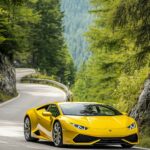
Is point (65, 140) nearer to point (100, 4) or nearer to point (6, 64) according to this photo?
point (100, 4)

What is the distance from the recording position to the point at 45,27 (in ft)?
320

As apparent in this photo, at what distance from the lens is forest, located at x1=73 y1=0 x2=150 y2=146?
17.9 metres

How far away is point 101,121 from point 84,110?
1.07 metres

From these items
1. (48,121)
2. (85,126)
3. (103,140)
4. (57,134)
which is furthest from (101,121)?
(48,121)

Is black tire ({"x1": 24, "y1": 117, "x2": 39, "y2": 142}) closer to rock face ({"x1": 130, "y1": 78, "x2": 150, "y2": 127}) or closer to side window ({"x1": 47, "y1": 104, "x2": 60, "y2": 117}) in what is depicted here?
side window ({"x1": 47, "y1": 104, "x2": 60, "y2": 117})

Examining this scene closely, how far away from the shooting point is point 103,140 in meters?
14.6

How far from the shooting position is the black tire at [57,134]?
15.3 meters

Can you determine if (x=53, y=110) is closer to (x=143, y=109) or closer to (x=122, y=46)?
(x=143, y=109)

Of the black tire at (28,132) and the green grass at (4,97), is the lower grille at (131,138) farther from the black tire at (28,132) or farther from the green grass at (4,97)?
the green grass at (4,97)

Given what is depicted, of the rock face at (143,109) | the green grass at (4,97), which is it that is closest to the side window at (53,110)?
the rock face at (143,109)

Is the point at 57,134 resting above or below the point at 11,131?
above

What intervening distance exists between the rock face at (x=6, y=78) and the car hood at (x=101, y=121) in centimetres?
3156

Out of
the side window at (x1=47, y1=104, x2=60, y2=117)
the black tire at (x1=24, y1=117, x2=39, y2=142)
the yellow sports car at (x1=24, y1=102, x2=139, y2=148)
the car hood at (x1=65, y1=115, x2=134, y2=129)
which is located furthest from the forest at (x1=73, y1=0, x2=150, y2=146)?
the black tire at (x1=24, y1=117, x2=39, y2=142)

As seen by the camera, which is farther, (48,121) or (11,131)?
(11,131)
